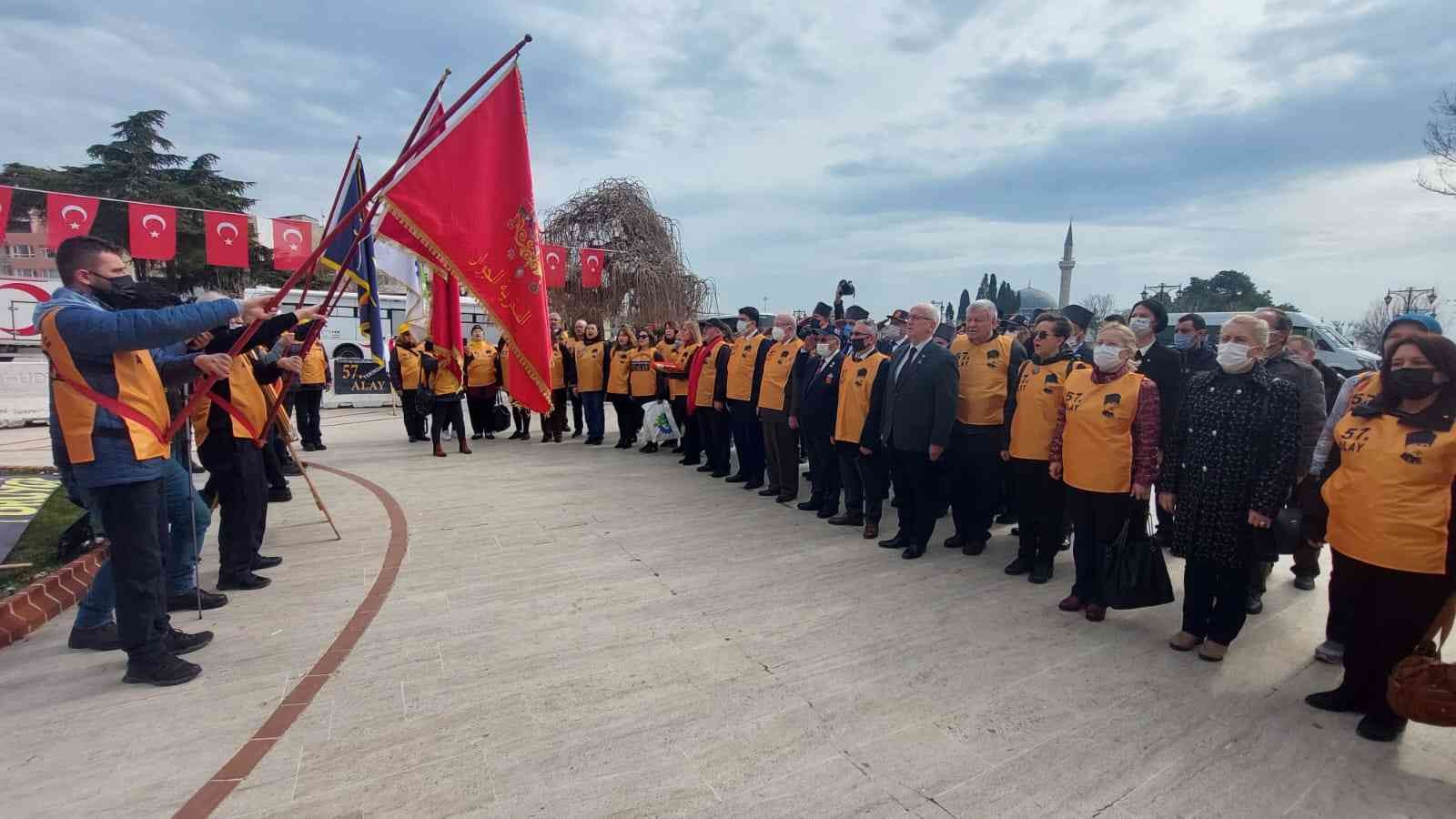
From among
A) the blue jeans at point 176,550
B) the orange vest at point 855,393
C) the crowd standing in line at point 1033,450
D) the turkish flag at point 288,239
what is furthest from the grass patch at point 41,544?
the turkish flag at point 288,239

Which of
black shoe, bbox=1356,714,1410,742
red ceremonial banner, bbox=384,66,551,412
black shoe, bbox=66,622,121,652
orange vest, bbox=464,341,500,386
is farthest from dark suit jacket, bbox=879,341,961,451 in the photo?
orange vest, bbox=464,341,500,386

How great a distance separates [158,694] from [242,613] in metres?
1.10

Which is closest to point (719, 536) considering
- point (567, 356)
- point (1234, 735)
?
point (1234, 735)

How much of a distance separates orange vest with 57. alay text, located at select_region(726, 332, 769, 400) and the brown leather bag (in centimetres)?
579

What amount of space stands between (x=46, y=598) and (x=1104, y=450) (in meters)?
6.44

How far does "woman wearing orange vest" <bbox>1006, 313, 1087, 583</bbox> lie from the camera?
481 cm

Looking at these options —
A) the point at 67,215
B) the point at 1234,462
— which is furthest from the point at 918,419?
the point at 67,215

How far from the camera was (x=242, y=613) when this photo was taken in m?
4.41

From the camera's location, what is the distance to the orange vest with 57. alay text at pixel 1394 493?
9.29 feet

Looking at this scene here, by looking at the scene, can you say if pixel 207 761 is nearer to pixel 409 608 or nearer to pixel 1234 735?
pixel 409 608

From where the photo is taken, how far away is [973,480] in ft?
18.9

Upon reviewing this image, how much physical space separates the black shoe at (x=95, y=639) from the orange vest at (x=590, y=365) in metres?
7.79

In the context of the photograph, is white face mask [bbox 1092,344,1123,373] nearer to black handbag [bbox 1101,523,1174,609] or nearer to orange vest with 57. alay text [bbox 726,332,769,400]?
black handbag [bbox 1101,523,1174,609]

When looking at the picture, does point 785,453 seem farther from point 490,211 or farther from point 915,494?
point 490,211
